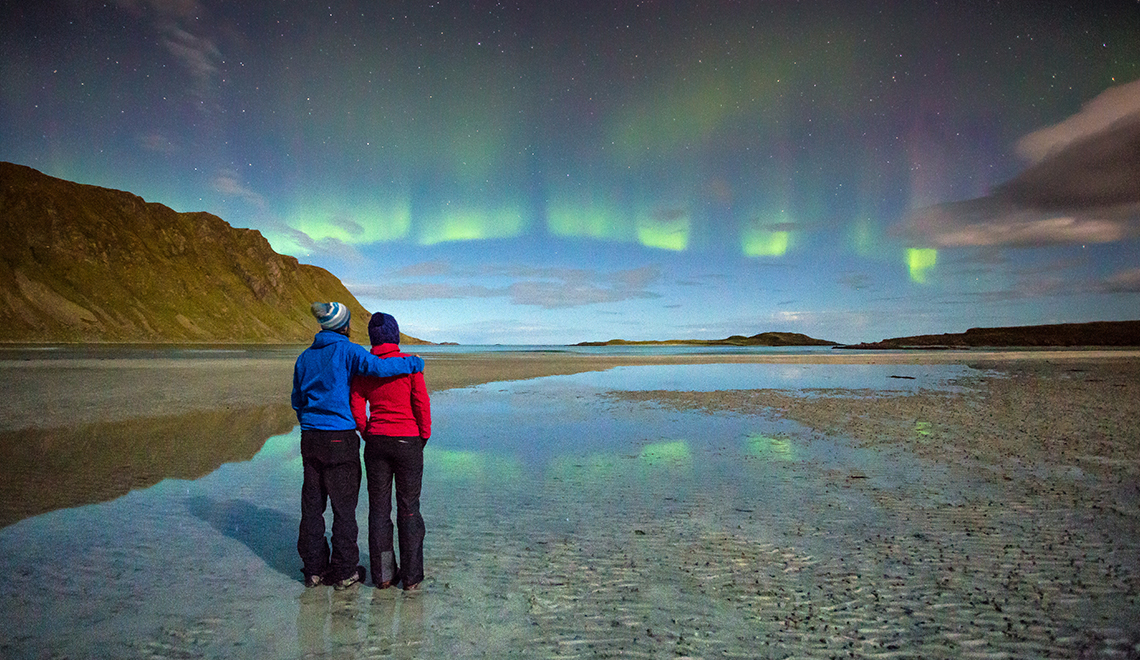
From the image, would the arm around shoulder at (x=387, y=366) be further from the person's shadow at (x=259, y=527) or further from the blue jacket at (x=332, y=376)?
the person's shadow at (x=259, y=527)

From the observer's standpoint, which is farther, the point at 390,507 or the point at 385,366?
the point at 390,507

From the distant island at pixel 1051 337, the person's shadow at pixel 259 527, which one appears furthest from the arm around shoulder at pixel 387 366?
the distant island at pixel 1051 337

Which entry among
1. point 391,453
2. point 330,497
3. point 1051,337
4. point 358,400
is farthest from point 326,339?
point 1051,337

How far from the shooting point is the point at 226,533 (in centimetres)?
675

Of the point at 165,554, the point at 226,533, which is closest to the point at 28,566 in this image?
the point at 165,554

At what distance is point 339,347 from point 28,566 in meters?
4.06

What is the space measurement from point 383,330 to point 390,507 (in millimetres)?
1699

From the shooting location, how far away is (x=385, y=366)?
504 cm

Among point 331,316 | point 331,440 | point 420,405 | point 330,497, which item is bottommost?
point 330,497

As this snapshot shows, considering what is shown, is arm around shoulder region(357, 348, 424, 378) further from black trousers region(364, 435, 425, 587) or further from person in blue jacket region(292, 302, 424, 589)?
black trousers region(364, 435, 425, 587)

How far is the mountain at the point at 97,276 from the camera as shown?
133 m

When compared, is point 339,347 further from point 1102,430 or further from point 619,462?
point 1102,430

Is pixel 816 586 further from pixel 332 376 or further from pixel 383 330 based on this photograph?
pixel 332 376

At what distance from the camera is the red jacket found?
5.16 metres
